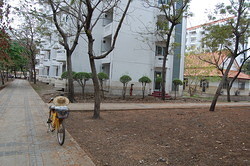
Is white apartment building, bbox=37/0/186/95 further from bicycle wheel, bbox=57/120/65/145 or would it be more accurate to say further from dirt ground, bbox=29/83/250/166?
bicycle wheel, bbox=57/120/65/145

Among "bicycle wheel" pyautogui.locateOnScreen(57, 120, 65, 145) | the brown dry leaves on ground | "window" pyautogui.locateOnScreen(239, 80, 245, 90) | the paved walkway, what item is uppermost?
"window" pyautogui.locateOnScreen(239, 80, 245, 90)

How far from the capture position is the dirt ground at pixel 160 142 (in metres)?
4.49

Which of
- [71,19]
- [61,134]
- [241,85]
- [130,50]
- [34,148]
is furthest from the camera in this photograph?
[241,85]

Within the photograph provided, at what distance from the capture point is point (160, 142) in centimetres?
577

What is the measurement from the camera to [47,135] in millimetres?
5875

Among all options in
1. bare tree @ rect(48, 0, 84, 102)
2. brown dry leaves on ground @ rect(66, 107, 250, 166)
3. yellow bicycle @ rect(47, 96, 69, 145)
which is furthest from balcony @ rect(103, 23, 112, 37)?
yellow bicycle @ rect(47, 96, 69, 145)

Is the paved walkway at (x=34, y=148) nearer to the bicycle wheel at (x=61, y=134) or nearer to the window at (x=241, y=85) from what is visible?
Answer: the bicycle wheel at (x=61, y=134)

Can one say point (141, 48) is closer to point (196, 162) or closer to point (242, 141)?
point (242, 141)

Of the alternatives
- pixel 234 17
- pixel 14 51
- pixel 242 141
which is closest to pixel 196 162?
pixel 242 141

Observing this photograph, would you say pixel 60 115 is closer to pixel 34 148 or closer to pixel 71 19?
pixel 34 148

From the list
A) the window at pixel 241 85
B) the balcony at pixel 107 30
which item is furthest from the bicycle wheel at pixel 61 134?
the window at pixel 241 85

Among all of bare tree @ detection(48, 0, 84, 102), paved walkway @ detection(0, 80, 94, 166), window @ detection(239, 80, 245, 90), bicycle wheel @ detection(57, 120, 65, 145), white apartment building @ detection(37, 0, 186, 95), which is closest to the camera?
paved walkway @ detection(0, 80, 94, 166)

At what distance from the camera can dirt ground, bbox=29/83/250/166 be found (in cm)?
449

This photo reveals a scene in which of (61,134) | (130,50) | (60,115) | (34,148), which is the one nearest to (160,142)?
(61,134)
